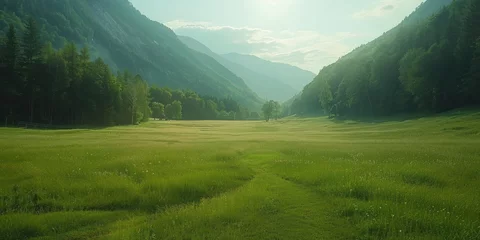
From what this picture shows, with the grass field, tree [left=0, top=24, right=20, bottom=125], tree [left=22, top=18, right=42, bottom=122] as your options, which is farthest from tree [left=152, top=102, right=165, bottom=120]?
the grass field

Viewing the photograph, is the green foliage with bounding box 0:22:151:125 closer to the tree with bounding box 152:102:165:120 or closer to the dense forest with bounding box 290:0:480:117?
the tree with bounding box 152:102:165:120

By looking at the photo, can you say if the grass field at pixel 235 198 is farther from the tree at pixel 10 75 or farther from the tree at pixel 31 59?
the tree at pixel 31 59

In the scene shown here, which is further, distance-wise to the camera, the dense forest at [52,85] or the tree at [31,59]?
the tree at [31,59]

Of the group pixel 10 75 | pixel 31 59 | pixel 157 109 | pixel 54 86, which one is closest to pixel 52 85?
pixel 54 86

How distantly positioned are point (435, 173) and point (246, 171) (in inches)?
514

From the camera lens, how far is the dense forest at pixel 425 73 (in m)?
79.9

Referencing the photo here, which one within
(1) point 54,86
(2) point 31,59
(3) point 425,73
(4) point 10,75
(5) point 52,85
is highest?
(2) point 31,59

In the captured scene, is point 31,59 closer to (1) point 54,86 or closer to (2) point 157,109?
(1) point 54,86

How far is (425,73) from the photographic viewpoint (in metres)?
81.8

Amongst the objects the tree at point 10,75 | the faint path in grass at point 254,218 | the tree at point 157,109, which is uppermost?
the tree at point 10,75

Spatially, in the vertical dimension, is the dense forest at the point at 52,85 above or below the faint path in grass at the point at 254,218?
above

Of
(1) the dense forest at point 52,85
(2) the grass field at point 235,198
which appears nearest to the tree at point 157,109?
(1) the dense forest at point 52,85

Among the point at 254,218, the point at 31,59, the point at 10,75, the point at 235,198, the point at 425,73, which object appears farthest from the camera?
the point at 425,73

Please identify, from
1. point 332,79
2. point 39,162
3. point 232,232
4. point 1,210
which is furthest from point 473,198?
point 332,79
